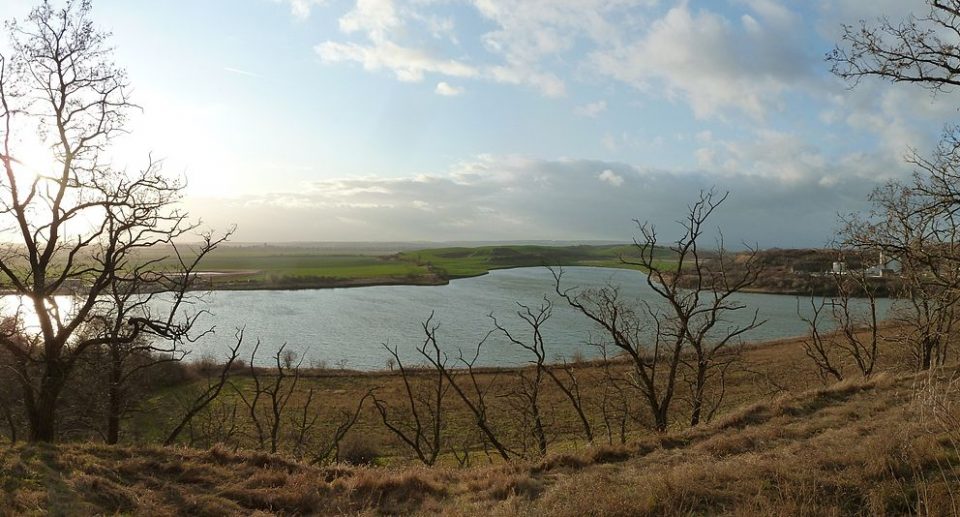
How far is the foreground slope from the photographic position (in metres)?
5.04

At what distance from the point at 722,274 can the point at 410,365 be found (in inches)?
900

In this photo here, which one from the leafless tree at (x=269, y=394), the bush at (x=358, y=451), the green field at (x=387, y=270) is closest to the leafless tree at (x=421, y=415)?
the bush at (x=358, y=451)

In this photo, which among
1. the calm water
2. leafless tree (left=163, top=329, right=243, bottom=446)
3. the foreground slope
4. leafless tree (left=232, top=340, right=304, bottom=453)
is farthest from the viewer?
the calm water

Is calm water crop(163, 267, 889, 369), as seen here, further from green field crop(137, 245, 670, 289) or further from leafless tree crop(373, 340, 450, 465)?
green field crop(137, 245, 670, 289)

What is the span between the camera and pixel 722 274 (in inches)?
608

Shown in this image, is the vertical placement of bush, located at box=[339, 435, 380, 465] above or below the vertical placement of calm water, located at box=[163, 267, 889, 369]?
below

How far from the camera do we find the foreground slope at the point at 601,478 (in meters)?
5.04

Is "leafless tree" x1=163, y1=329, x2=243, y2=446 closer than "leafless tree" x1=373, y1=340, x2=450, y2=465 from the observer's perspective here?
Yes

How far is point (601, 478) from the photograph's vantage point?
6270 mm

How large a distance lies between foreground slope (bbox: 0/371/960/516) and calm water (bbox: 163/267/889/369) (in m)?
26.2

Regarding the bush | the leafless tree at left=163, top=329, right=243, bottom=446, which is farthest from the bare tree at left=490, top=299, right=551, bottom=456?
the leafless tree at left=163, top=329, right=243, bottom=446

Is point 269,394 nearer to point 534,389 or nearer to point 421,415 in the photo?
point 421,415

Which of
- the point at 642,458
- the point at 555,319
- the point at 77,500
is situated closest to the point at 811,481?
the point at 642,458

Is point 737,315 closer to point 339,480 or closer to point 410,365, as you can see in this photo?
point 410,365
